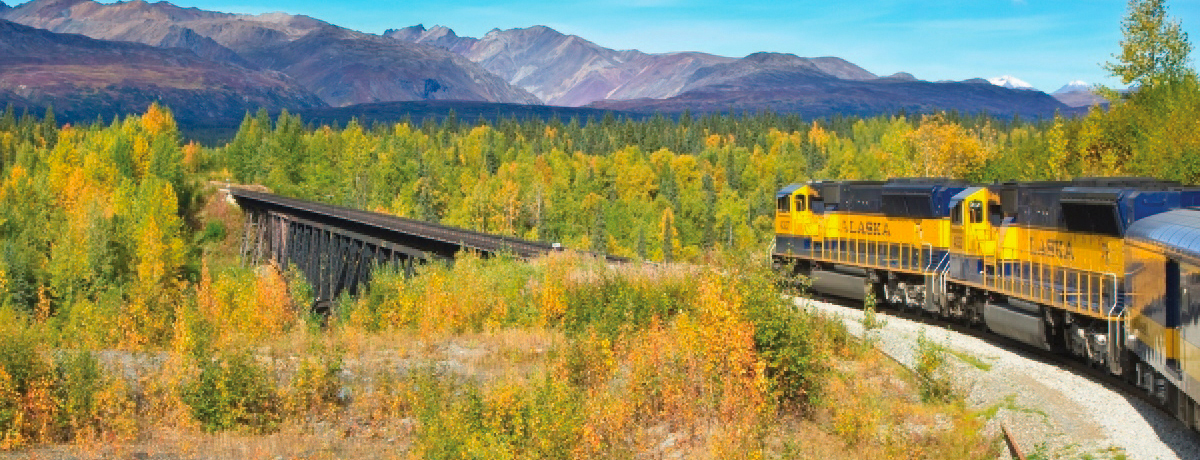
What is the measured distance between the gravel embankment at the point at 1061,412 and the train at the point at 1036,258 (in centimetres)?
42

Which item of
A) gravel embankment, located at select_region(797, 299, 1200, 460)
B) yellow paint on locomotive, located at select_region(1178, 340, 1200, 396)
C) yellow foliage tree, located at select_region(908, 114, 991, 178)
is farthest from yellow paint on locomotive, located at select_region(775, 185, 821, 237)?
yellow foliage tree, located at select_region(908, 114, 991, 178)

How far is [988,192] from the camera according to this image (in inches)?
1097

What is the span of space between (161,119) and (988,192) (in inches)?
6351

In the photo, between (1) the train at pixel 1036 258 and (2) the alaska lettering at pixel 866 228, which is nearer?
(1) the train at pixel 1036 258

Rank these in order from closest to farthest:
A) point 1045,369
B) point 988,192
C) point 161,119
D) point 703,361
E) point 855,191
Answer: point 703,361, point 1045,369, point 988,192, point 855,191, point 161,119

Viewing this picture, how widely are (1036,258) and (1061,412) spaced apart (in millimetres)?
7767

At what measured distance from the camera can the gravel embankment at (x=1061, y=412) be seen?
15805mm

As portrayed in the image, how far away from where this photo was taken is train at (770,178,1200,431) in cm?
1731

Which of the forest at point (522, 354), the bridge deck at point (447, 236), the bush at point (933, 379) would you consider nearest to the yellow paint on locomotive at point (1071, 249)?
the bush at point (933, 379)

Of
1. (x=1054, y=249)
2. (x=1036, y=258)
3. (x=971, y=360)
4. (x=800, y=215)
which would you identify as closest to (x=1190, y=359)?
(x=971, y=360)

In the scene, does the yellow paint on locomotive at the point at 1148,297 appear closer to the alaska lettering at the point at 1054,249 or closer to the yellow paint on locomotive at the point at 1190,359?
the yellow paint on locomotive at the point at 1190,359

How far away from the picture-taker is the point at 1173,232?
17.6 metres

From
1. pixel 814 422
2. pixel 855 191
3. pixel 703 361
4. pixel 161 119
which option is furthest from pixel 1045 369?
pixel 161 119

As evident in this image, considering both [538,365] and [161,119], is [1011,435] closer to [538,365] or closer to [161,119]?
[538,365]
